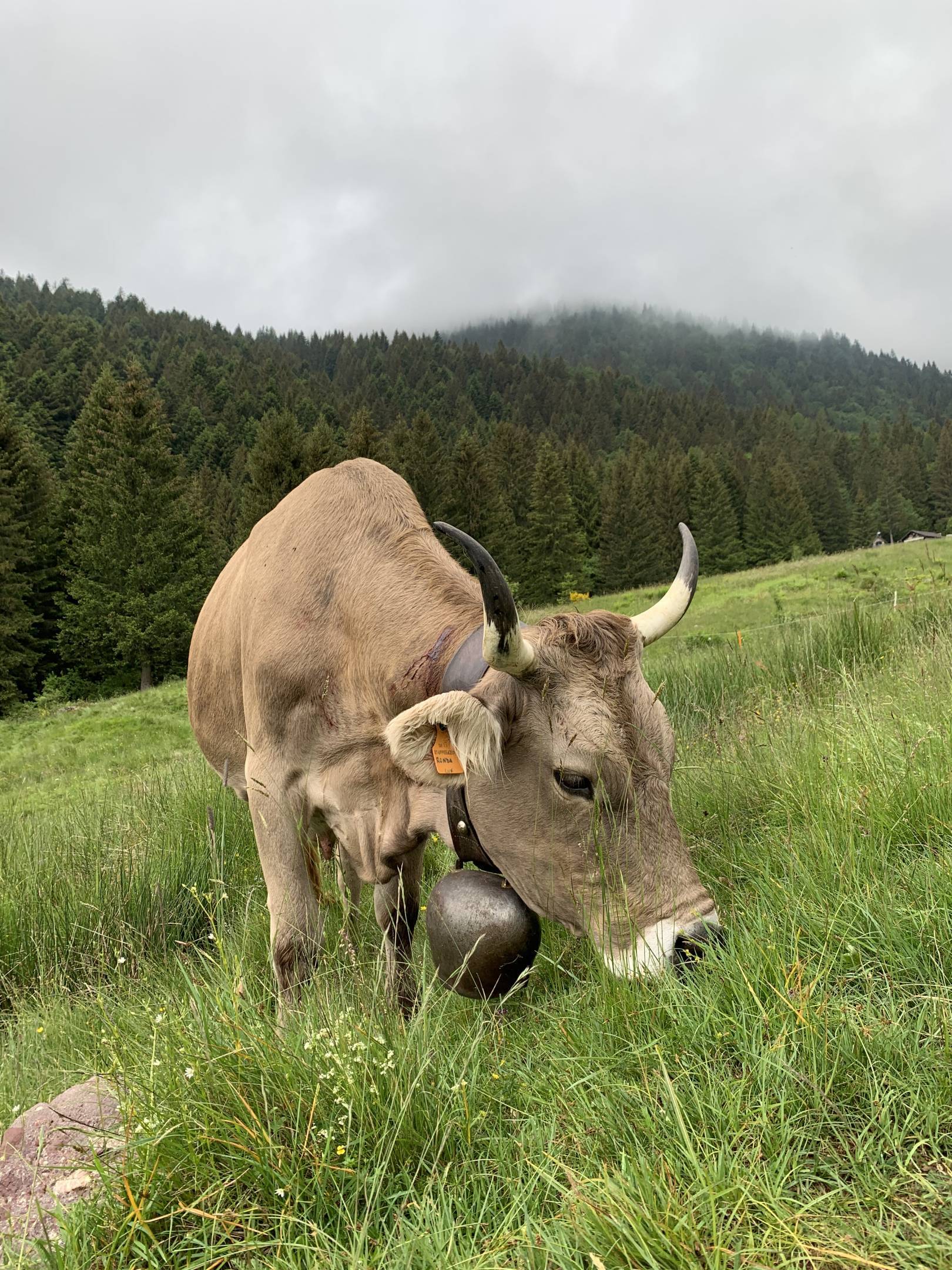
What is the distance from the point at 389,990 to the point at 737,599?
788 inches

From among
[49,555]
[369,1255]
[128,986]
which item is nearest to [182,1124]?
[369,1255]

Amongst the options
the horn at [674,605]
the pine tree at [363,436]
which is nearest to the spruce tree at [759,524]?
the pine tree at [363,436]

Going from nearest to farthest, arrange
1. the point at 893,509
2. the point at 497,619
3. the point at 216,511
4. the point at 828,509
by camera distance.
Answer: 1. the point at 497,619
2. the point at 216,511
3. the point at 828,509
4. the point at 893,509

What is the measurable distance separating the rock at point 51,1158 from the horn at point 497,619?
1.84m

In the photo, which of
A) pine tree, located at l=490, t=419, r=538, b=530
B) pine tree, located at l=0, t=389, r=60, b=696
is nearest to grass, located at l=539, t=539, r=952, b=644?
pine tree, located at l=0, t=389, r=60, b=696

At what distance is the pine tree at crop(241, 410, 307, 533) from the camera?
3947 centimetres

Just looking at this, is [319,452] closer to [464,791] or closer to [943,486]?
[464,791]

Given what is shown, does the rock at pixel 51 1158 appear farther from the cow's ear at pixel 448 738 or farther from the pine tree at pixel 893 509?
the pine tree at pixel 893 509

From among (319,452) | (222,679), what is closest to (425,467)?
(319,452)

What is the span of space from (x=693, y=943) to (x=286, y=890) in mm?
2202

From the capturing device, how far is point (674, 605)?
3.71 m

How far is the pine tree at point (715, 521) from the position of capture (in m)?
79.9

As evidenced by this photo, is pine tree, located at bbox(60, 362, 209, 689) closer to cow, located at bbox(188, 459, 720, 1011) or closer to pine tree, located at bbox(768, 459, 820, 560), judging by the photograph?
cow, located at bbox(188, 459, 720, 1011)

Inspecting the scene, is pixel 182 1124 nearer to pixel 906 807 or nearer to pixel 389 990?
→ pixel 389 990
